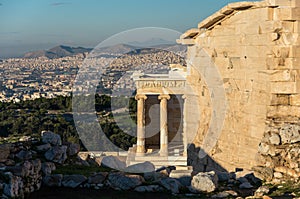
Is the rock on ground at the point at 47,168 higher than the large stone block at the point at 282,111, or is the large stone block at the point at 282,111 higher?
the large stone block at the point at 282,111

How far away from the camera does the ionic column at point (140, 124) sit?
21328 mm

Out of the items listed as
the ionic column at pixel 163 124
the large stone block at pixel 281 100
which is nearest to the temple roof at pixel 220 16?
the large stone block at pixel 281 100

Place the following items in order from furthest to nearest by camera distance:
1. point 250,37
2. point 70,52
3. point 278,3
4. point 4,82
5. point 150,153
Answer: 1. point 70,52
2. point 4,82
3. point 150,153
4. point 250,37
5. point 278,3

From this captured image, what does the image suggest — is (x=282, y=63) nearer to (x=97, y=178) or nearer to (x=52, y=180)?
(x=97, y=178)

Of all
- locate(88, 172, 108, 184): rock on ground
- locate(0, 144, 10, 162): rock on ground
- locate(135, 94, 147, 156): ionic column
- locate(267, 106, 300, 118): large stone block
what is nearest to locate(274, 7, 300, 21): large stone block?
locate(267, 106, 300, 118): large stone block

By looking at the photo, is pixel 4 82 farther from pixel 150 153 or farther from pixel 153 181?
pixel 153 181

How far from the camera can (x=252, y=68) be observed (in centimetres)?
1216

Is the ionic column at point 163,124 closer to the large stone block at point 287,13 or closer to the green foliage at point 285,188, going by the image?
the large stone block at point 287,13

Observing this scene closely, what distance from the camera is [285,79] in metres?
11.4

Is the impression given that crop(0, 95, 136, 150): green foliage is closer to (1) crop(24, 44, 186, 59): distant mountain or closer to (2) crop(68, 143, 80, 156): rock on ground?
(1) crop(24, 44, 186, 59): distant mountain

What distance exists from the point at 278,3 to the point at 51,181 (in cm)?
634

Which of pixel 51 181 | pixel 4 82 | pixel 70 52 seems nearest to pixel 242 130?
pixel 51 181

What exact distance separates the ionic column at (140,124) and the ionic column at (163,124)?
0.79m

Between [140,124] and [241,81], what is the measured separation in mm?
9614
